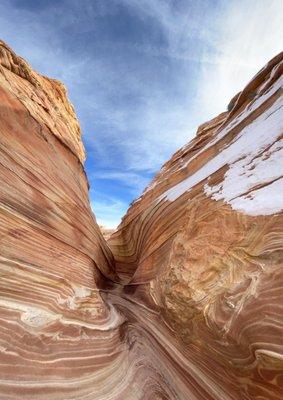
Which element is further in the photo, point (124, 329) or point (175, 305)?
point (124, 329)

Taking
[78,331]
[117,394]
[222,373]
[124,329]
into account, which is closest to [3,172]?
[78,331]

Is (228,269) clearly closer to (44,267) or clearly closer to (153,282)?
(153,282)

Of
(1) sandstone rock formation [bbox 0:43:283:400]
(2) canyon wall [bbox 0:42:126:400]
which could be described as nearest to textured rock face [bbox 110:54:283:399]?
(1) sandstone rock formation [bbox 0:43:283:400]

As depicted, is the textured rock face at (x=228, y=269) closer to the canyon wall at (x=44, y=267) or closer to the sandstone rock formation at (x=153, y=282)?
the sandstone rock formation at (x=153, y=282)

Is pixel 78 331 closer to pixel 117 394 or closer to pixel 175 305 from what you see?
pixel 117 394

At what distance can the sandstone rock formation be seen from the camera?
3.94 m

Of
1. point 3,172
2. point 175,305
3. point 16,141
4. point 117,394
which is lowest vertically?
point 117,394

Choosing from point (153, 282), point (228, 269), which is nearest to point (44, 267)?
point (153, 282)

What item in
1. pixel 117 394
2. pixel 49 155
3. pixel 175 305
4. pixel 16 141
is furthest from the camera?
pixel 49 155

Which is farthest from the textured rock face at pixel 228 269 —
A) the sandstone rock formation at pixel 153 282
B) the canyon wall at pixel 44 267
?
the canyon wall at pixel 44 267

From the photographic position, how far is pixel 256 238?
4.52 meters

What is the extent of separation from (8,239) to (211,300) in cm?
339

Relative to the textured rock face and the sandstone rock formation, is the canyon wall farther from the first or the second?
the textured rock face

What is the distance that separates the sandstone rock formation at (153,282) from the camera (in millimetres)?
3941
